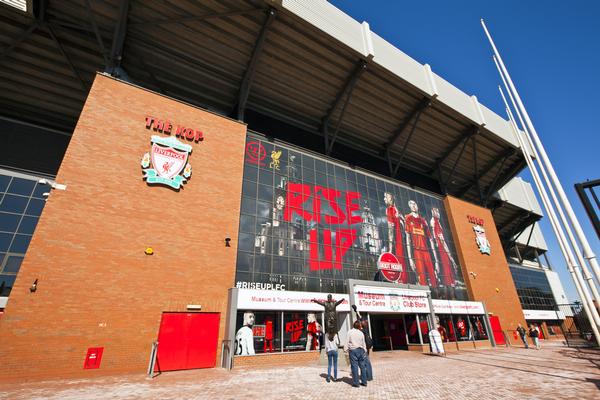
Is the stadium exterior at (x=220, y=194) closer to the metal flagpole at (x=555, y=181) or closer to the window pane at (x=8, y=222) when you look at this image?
the window pane at (x=8, y=222)

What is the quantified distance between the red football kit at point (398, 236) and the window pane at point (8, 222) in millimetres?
26576

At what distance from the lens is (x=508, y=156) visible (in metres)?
32.6

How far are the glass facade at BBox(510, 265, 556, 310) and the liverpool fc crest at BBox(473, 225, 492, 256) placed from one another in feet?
53.1

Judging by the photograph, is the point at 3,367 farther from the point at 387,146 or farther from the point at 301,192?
the point at 387,146

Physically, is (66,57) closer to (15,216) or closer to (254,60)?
(15,216)

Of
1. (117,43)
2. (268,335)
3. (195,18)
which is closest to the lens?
(268,335)

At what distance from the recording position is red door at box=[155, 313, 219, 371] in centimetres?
1222

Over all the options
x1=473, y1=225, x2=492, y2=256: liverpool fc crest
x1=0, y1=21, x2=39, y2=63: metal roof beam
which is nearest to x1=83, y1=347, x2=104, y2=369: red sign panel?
x1=0, y1=21, x2=39, y2=63: metal roof beam

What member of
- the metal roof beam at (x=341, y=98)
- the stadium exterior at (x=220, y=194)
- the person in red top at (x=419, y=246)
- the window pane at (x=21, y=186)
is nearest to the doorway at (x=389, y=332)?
the stadium exterior at (x=220, y=194)

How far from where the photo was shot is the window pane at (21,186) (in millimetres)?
18828

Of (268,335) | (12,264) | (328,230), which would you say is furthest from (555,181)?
(12,264)

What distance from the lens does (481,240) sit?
29953 millimetres

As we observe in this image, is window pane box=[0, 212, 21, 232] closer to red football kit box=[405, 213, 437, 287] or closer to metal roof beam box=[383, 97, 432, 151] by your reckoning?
red football kit box=[405, 213, 437, 287]

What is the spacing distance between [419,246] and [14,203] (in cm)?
3069
